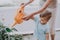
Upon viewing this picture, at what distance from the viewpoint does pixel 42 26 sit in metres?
2.12

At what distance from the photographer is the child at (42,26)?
2109 millimetres

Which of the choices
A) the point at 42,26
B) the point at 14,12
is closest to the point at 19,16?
the point at 14,12

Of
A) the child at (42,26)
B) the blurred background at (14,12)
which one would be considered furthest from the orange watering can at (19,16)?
the child at (42,26)

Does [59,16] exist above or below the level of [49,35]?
above

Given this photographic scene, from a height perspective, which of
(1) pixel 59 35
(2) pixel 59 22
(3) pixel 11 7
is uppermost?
(3) pixel 11 7

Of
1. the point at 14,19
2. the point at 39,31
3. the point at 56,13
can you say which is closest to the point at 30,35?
the point at 39,31

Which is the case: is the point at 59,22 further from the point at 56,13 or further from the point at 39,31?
the point at 39,31

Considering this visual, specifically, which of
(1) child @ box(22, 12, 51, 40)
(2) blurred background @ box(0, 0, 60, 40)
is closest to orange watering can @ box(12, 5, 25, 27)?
(2) blurred background @ box(0, 0, 60, 40)

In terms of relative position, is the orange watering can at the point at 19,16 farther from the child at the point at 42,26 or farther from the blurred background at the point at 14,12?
the child at the point at 42,26

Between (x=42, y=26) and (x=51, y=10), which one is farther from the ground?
(x=51, y=10)

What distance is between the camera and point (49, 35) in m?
2.14

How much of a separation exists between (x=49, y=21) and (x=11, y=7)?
0.46m

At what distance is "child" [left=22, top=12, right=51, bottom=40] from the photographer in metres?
2.11

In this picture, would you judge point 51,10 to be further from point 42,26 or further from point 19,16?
point 19,16
